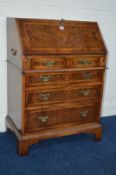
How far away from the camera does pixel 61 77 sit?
7.78ft

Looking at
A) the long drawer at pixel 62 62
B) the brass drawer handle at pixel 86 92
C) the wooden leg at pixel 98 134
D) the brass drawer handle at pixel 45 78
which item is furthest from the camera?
the wooden leg at pixel 98 134

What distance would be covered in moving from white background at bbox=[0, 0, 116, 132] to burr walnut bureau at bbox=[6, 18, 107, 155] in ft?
0.40

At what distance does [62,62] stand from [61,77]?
0.15 metres

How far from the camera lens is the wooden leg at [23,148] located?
2.34 metres

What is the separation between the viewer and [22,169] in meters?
2.19

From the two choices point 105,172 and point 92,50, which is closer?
point 105,172


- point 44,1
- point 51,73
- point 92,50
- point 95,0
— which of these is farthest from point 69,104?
point 95,0

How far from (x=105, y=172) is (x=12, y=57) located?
1369mm

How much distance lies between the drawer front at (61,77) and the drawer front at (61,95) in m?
0.09

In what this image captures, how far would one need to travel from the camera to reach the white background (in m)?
2.54

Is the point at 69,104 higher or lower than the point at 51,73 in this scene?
lower

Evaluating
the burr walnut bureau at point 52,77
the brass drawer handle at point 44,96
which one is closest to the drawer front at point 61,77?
the burr walnut bureau at point 52,77

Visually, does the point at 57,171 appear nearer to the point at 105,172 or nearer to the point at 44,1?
the point at 105,172

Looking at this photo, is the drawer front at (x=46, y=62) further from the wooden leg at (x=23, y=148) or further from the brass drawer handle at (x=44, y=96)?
the wooden leg at (x=23, y=148)
